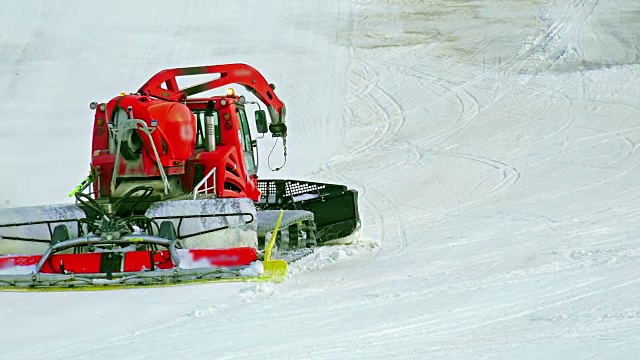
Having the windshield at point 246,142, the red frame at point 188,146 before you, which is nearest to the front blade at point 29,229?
the red frame at point 188,146

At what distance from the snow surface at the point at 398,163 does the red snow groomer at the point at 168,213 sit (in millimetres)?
205

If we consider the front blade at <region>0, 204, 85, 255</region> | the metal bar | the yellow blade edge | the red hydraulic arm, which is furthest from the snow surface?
the red hydraulic arm

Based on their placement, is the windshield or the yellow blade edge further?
the windshield

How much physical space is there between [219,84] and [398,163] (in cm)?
542

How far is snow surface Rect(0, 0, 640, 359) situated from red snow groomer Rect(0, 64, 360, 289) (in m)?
0.21

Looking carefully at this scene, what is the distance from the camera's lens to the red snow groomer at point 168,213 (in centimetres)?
904

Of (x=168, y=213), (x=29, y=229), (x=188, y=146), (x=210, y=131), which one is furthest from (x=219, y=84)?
(x=29, y=229)

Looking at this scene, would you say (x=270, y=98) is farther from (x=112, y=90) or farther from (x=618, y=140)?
(x=112, y=90)

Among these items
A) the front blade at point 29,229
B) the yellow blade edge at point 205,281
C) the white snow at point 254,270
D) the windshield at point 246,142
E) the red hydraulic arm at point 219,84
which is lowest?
the yellow blade edge at point 205,281

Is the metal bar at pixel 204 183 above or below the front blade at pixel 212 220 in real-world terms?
above

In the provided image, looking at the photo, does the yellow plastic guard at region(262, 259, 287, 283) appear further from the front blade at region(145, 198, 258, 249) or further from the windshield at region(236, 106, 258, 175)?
the windshield at region(236, 106, 258, 175)

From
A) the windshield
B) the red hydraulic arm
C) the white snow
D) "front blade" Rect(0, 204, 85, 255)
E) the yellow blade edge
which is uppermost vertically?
the red hydraulic arm

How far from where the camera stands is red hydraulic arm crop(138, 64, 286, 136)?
11.3 meters

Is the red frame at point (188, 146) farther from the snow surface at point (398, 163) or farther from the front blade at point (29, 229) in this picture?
the snow surface at point (398, 163)
